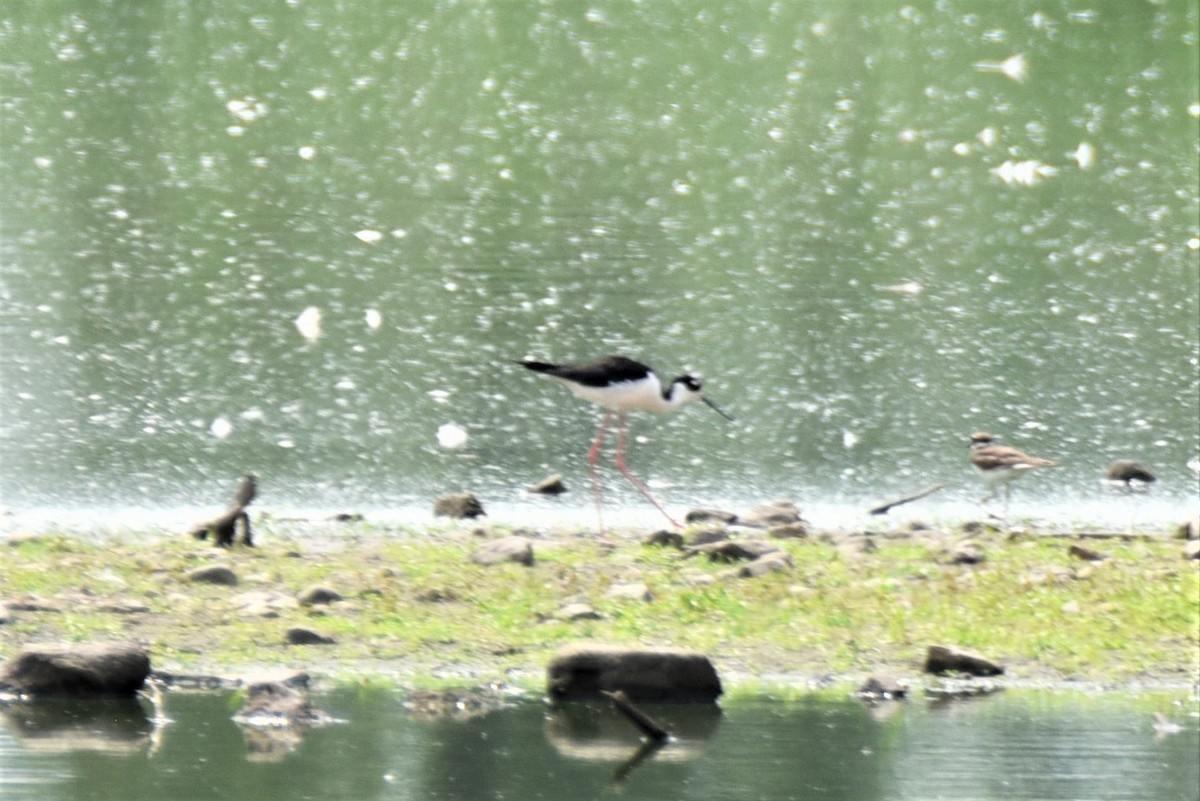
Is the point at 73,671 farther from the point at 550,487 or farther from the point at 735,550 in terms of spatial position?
the point at 550,487

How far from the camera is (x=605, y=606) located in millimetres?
10922

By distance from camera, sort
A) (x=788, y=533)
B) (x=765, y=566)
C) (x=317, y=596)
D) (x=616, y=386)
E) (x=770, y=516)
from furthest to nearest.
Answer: (x=616, y=386)
(x=770, y=516)
(x=788, y=533)
(x=765, y=566)
(x=317, y=596)

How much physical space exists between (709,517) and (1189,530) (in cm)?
273

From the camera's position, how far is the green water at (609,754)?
781 centimetres

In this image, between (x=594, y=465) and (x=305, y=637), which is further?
(x=594, y=465)

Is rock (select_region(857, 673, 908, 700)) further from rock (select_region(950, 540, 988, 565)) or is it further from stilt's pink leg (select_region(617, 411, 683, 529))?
stilt's pink leg (select_region(617, 411, 683, 529))

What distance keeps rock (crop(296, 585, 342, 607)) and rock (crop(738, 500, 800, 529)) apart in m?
3.34

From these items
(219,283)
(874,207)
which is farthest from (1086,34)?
(219,283)

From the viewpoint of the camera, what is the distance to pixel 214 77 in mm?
39094

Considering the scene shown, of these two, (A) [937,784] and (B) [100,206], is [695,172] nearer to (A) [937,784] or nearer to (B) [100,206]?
(B) [100,206]

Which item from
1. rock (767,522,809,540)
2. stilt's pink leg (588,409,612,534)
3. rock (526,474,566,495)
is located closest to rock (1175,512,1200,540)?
rock (767,522,809,540)

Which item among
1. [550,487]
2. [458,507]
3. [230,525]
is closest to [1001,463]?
[550,487]

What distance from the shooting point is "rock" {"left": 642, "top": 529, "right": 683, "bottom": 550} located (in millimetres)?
12570

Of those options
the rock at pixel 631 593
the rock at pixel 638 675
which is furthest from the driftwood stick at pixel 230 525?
the rock at pixel 638 675
